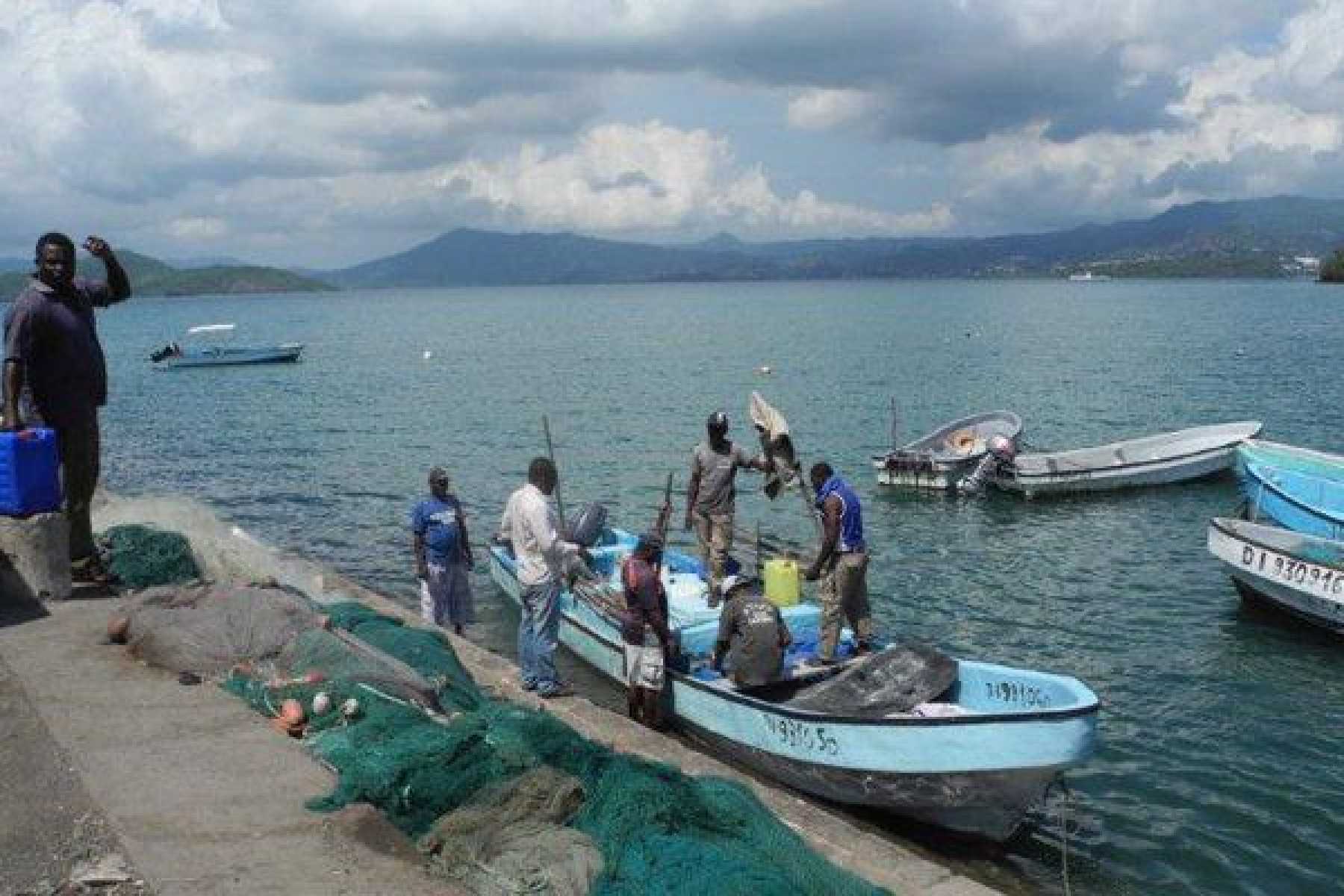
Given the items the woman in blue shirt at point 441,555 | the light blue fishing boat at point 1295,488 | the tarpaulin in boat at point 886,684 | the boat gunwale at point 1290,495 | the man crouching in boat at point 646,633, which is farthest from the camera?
the light blue fishing boat at point 1295,488

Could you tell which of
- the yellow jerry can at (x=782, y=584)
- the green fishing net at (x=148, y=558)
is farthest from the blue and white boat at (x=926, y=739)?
the green fishing net at (x=148, y=558)

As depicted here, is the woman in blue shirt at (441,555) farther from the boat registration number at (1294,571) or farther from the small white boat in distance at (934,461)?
the small white boat in distance at (934,461)

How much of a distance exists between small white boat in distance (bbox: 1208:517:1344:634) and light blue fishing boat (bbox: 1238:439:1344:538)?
1.50m

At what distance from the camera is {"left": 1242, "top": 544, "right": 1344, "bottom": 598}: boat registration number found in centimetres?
1631

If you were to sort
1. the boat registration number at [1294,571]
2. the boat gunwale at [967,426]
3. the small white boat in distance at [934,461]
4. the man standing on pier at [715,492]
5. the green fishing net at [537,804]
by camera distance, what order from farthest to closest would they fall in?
the boat gunwale at [967,426]
the small white boat in distance at [934,461]
the boat registration number at [1294,571]
the man standing on pier at [715,492]
the green fishing net at [537,804]

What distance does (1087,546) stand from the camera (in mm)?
23266

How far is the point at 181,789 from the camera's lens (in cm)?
661

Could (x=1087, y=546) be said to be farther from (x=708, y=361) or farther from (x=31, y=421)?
(x=708, y=361)

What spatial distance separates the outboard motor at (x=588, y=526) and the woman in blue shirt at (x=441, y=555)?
269cm

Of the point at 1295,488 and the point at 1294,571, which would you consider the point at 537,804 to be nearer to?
the point at 1294,571

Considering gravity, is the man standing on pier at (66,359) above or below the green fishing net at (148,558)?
above

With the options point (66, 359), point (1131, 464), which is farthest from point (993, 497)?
point (66, 359)

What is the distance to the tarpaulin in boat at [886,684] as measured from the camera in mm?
10609

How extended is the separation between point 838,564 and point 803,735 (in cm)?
255
